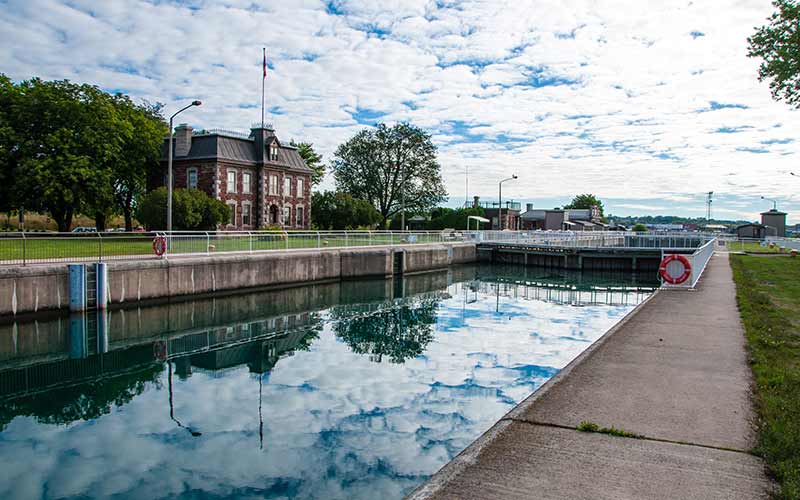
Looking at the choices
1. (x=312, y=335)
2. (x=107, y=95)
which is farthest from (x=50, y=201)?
(x=312, y=335)

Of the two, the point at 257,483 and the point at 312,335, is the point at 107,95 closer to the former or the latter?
the point at 312,335

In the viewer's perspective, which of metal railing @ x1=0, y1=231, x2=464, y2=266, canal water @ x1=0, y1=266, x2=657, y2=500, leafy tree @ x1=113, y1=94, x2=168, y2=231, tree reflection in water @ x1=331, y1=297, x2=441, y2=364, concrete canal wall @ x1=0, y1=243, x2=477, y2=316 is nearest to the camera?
canal water @ x1=0, y1=266, x2=657, y2=500

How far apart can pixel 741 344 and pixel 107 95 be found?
49285mm

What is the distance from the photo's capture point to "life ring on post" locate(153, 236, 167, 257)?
25.3 m

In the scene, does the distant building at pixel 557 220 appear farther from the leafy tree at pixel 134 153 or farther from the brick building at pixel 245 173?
the leafy tree at pixel 134 153

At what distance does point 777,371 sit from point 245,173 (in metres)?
49.9

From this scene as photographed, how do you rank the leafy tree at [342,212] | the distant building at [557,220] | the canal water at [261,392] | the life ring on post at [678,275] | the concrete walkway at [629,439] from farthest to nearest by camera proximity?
the distant building at [557,220], the leafy tree at [342,212], the life ring on post at [678,275], the canal water at [261,392], the concrete walkway at [629,439]

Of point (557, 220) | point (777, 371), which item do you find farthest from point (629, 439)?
point (557, 220)

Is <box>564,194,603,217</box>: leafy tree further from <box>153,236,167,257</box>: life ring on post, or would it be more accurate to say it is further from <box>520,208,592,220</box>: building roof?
<box>153,236,167,257</box>: life ring on post

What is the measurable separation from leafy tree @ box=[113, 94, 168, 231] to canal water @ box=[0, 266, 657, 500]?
29342 millimetres

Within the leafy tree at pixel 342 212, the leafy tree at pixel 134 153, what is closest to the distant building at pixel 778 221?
the leafy tree at pixel 342 212

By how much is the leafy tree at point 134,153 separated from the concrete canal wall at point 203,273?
889 inches

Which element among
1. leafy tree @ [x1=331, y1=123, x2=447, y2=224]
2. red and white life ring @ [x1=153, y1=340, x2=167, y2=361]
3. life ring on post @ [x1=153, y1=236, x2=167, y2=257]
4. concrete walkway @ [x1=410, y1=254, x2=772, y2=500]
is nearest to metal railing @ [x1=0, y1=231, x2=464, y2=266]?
life ring on post @ [x1=153, y1=236, x2=167, y2=257]

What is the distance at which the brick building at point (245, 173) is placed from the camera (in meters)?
52.2
